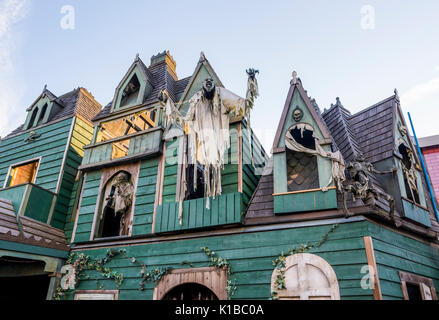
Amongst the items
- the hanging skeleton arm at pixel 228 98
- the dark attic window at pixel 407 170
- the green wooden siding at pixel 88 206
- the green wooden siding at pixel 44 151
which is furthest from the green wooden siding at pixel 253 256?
the green wooden siding at pixel 44 151

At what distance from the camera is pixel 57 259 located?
1036 cm

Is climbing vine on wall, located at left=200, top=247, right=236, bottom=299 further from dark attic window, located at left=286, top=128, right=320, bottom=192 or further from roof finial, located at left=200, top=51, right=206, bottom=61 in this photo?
roof finial, located at left=200, top=51, right=206, bottom=61

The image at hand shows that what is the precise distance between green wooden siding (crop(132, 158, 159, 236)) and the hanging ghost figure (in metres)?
1.08

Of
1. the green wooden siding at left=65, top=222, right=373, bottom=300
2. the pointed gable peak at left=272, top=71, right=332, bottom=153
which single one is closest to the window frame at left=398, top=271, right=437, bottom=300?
the green wooden siding at left=65, top=222, right=373, bottom=300

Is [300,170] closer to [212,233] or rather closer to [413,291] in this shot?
[212,233]

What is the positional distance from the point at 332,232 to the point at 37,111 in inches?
531

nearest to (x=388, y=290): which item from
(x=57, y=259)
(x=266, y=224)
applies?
(x=266, y=224)

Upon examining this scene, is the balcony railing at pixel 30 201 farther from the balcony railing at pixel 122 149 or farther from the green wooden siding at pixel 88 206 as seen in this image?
the balcony railing at pixel 122 149

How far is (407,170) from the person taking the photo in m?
9.77

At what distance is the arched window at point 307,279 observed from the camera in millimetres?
7129

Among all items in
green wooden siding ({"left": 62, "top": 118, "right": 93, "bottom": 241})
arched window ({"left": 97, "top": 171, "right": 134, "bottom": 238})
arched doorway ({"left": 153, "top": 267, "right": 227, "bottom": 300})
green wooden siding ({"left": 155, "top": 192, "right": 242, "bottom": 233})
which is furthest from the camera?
green wooden siding ({"left": 62, "top": 118, "right": 93, "bottom": 241})

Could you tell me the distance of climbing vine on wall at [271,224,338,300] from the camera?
24.7ft

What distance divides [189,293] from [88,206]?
14.9 feet

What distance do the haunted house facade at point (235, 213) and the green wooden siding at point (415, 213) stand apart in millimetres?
50
